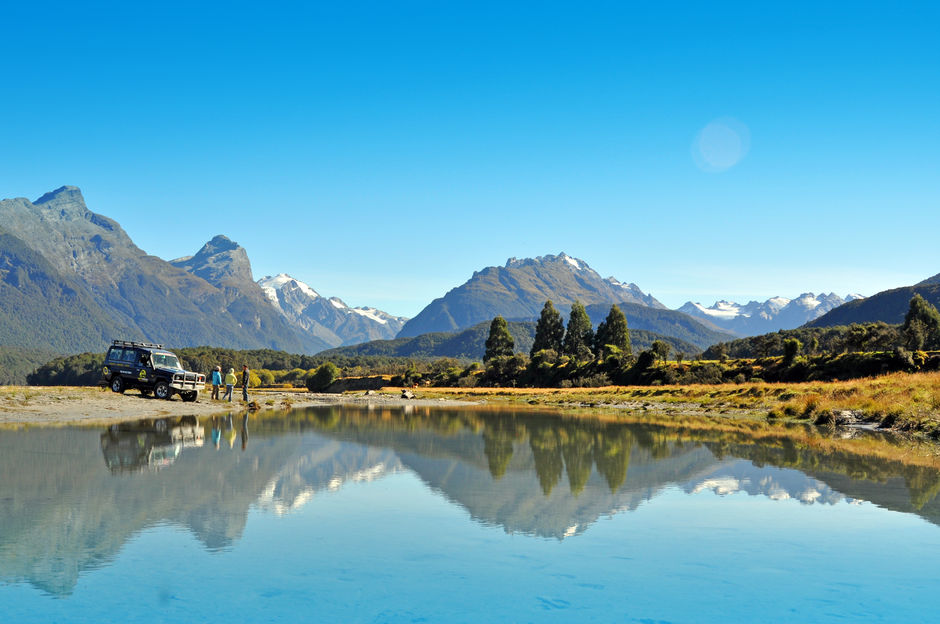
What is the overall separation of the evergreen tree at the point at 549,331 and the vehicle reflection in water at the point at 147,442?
109376 mm

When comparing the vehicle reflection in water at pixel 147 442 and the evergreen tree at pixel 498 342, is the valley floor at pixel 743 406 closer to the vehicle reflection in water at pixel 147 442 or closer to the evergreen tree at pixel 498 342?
the vehicle reflection in water at pixel 147 442

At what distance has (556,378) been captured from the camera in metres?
101

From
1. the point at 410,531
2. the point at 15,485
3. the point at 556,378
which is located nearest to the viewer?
the point at 410,531

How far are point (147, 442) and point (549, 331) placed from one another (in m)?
119

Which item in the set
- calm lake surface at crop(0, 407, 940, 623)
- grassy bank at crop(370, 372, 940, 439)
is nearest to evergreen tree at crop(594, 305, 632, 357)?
grassy bank at crop(370, 372, 940, 439)

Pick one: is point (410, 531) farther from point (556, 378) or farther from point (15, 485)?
point (556, 378)

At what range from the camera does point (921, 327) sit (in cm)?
8306

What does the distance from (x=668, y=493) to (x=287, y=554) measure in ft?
27.5

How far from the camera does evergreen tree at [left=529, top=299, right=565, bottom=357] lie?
13412cm

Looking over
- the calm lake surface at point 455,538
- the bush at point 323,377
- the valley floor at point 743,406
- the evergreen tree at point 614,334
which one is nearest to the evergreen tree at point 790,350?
the valley floor at point 743,406

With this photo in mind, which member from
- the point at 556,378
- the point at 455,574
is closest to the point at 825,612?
→ the point at 455,574

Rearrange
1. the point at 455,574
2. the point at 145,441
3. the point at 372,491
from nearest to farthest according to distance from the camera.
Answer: the point at 455,574
the point at 372,491
the point at 145,441

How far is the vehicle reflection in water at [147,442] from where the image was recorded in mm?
15518

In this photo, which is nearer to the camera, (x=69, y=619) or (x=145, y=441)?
(x=69, y=619)
